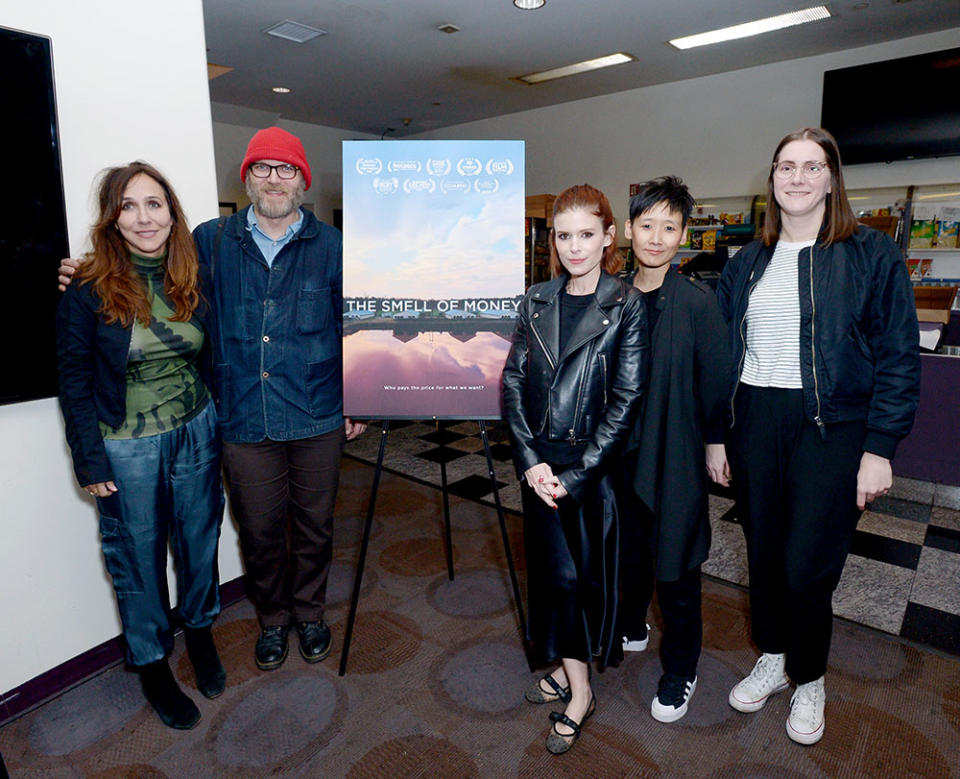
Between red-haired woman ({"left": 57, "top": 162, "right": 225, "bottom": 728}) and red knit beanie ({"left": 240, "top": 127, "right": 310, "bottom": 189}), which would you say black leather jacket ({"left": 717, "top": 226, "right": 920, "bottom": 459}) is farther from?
red-haired woman ({"left": 57, "top": 162, "right": 225, "bottom": 728})

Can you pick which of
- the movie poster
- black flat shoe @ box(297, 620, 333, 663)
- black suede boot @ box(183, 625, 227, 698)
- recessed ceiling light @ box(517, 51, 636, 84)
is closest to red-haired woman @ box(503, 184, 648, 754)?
the movie poster

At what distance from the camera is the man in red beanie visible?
181cm

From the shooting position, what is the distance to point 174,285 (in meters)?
1.67

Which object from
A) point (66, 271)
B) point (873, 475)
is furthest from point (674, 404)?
point (66, 271)

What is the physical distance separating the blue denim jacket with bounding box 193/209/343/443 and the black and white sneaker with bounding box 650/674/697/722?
4.29 feet

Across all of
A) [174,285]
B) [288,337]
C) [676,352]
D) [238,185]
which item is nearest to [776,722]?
[676,352]

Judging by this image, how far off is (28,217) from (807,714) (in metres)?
2.59

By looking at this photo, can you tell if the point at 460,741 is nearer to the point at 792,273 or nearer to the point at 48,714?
the point at 48,714

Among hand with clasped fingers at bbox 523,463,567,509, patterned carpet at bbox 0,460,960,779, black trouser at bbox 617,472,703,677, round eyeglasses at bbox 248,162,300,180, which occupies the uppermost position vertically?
round eyeglasses at bbox 248,162,300,180

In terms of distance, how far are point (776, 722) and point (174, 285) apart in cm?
214

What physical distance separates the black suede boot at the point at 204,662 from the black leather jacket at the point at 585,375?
117 cm

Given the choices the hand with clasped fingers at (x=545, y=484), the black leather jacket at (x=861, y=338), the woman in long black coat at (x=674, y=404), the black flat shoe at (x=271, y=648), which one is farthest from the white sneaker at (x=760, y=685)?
the black flat shoe at (x=271, y=648)

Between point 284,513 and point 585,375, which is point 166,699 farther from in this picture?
point 585,375

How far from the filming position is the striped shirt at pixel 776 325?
151 centimetres
